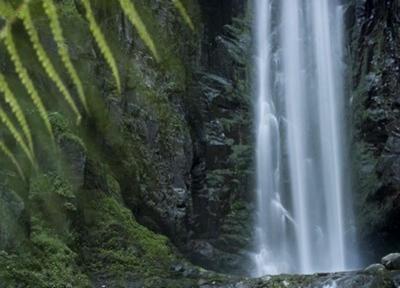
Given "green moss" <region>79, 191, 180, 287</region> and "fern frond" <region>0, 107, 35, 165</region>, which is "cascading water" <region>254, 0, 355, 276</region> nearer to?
"green moss" <region>79, 191, 180, 287</region>

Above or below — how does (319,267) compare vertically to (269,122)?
below

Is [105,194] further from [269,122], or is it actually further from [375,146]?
[375,146]

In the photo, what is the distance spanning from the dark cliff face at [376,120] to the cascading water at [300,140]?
0.45 metres

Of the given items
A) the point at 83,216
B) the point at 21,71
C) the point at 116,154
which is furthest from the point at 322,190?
the point at 21,71

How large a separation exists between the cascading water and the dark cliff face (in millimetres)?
452

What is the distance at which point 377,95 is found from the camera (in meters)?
16.9

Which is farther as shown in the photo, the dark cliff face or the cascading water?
the cascading water

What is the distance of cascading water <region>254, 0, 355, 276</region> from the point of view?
1510 cm

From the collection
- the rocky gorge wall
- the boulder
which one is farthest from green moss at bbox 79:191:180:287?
the boulder

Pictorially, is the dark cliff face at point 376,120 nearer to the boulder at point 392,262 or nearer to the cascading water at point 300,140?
the cascading water at point 300,140

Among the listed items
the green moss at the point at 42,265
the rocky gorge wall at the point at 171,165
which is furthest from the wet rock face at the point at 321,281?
the green moss at the point at 42,265

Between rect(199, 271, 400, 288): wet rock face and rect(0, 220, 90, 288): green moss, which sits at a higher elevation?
rect(0, 220, 90, 288): green moss

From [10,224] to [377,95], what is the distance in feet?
39.0

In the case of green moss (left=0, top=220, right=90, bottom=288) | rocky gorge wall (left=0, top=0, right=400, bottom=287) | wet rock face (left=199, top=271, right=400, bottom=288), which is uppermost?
rocky gorge wall (left=0, top=0, right=400, bottom=287)
